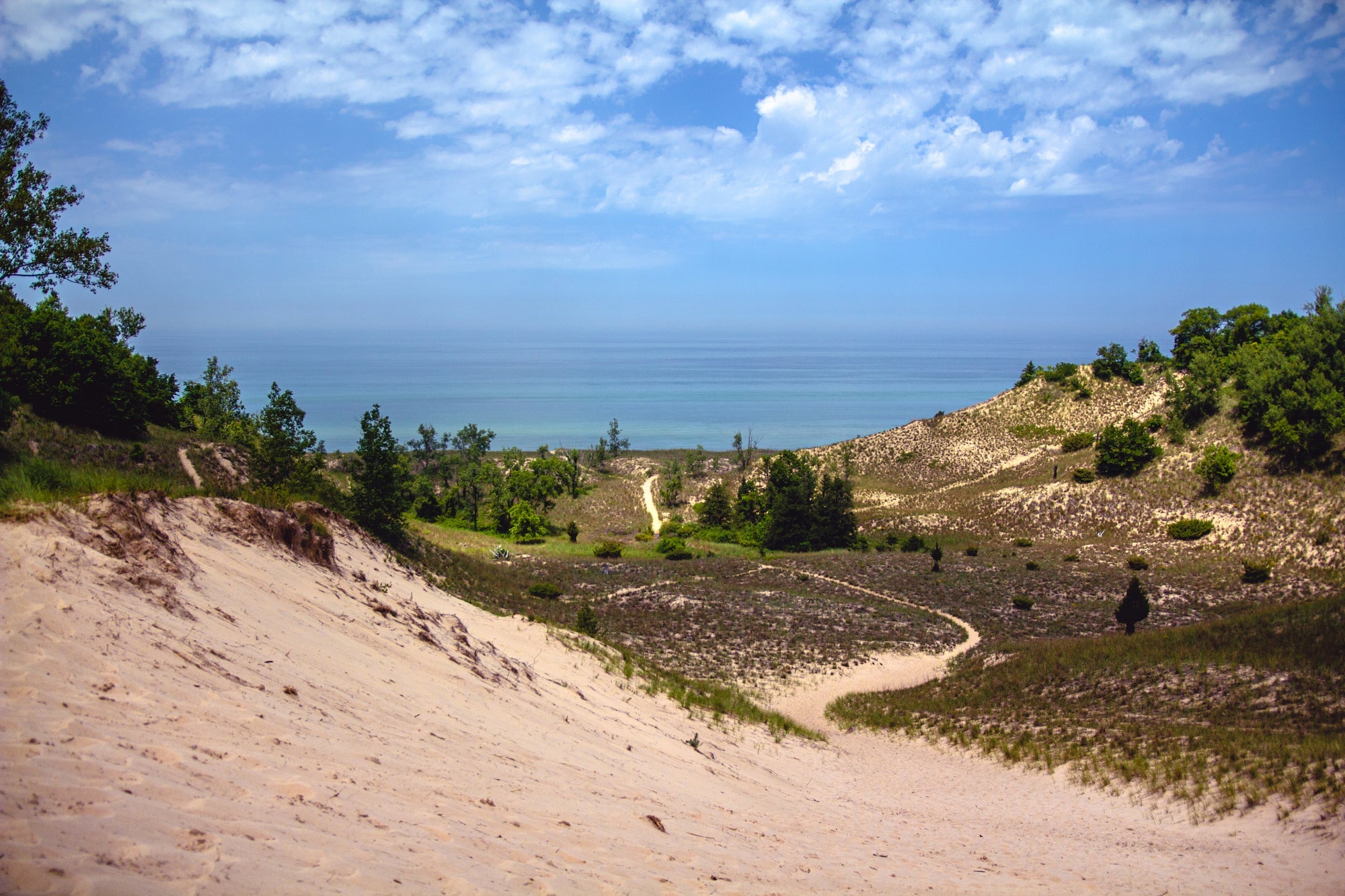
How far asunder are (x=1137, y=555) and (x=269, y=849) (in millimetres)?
48143

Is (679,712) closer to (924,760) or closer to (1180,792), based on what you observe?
(924,760)

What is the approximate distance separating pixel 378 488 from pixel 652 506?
4663 cm

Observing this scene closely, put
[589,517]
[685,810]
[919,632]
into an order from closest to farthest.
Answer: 1. [685,810]
2. [919,632]
3. [589,517]

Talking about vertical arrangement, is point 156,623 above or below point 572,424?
below

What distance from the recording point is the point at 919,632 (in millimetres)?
26250

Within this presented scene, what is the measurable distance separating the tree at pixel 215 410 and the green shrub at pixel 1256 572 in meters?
51.9

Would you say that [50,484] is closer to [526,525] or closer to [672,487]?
[526,525]

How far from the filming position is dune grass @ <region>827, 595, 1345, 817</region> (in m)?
10.9

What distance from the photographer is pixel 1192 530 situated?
44.7m

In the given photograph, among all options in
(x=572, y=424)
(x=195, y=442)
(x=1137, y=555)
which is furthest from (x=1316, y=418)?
(x=572, y=424)

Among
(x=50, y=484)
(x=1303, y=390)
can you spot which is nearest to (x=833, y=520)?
(x=1303, y=390)

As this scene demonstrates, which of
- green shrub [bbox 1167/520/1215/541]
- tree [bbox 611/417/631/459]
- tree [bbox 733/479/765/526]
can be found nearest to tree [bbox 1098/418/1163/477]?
green shrub [bbox 1167/520/1215/541]

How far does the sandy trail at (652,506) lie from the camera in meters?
64.7

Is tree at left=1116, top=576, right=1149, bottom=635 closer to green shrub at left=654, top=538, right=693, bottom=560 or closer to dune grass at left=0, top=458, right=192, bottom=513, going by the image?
green shrub at left=654, top=538, right=693, bottom=560
